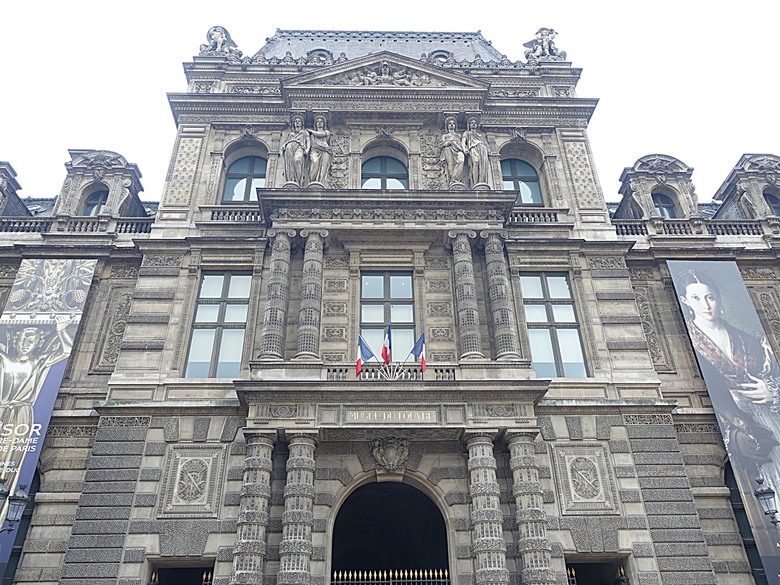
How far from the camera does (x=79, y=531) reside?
14.8 metres

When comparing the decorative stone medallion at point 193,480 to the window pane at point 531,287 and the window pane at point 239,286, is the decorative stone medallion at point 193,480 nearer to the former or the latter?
the window pane at point 239,286

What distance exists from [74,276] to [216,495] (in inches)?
355

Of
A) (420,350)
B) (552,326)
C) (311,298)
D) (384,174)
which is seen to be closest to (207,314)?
(311,298)

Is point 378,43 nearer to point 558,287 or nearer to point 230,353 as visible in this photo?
point 558,287

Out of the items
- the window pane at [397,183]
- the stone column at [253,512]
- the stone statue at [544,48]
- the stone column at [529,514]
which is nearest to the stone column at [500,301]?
the stone column at [529,514]

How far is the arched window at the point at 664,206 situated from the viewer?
75.8 feet

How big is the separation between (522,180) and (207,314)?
11827mm

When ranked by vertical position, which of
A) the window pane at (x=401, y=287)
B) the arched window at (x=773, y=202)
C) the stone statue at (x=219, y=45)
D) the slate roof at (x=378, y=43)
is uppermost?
the slate roof at (x=378, y=43)

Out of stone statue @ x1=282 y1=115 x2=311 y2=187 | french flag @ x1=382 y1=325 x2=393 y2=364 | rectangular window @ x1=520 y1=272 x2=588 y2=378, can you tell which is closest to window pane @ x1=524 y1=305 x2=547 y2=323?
Answer: rectangular window @ x1=520 y1=272 x2=588 y2=378

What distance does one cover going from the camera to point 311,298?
57.4 feet

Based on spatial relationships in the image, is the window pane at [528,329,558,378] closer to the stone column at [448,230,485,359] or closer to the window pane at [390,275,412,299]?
the stone column at [448,230,485,359]

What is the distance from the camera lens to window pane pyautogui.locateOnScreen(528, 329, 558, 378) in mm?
17750

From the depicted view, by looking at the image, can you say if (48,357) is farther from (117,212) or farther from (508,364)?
(508,364)

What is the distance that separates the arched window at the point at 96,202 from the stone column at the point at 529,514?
53.5 feet
